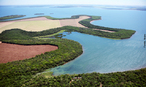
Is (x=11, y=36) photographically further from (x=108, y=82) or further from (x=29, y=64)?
(x=108, y=82)

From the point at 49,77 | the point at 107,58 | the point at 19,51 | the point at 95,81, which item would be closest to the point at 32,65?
the point at 49,77

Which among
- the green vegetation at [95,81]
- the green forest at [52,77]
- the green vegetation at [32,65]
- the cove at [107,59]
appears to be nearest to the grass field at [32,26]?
the green vegetation at [32,65]

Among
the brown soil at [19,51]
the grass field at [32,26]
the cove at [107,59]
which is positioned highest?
the grass field at [32,26]

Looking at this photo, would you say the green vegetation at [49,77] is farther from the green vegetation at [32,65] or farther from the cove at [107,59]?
the cove at [107,59]

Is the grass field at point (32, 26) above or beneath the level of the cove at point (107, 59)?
above

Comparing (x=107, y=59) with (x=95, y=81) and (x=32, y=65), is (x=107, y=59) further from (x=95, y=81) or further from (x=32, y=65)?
(x=32, y=65)

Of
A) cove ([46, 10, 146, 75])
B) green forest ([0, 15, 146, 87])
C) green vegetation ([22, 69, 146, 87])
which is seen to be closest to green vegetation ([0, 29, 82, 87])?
green forest ([0, 15, 146, 87])

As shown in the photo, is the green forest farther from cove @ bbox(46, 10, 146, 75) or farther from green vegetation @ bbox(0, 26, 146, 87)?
cove @ bbox(46, 10, 146, 75)

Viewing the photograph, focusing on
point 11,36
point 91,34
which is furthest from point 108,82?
point 11,36
